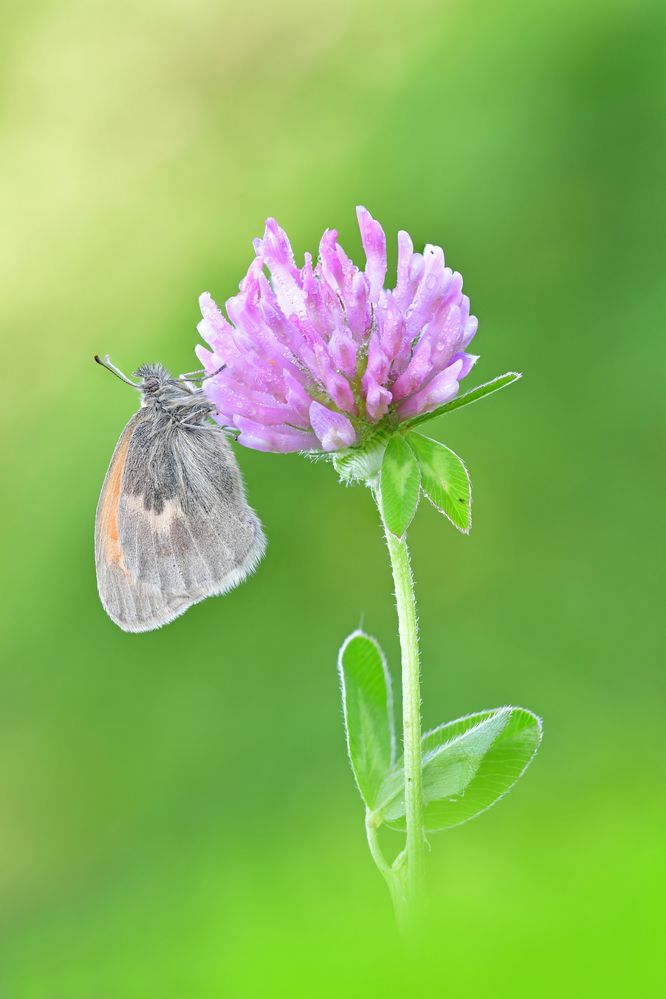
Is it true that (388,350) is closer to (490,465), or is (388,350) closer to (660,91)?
(490,465)

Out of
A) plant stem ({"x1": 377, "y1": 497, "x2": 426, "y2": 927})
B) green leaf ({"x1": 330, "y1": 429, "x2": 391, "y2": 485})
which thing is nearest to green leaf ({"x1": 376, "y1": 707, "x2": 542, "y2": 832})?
plant stem ({"x1": 377, "y1": 497, "x2": 426, "y2": 927})

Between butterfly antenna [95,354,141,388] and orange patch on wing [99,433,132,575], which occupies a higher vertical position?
butterfly antenna [95,354,141,388]

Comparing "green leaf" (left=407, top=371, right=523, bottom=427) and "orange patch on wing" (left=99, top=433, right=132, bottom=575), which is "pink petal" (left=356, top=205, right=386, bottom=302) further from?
"orange patch on wing" (left=99, top=433, right=132, bottom=575)

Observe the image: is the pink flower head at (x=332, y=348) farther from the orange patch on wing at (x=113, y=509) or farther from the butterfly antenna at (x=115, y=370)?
the orange patch on wing at (x=113, y=509)

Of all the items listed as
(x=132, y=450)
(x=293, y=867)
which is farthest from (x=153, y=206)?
(x=293, y=867)

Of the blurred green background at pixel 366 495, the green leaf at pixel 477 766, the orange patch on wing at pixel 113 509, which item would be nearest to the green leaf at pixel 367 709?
the green leaf at pixel 477 766
